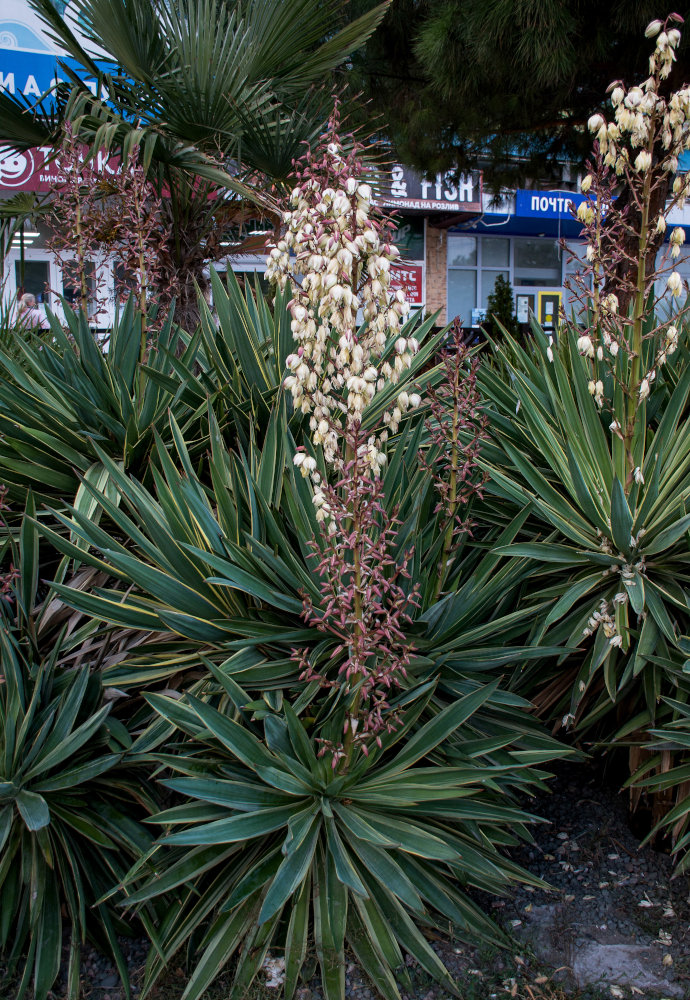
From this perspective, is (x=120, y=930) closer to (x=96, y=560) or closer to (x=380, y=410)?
(x=96, y=560)

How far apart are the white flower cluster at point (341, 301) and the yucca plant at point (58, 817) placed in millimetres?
1012

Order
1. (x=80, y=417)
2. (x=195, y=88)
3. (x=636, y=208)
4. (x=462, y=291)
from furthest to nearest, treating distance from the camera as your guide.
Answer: (x=462, y=291) < (x=195, y=88) < (x=80, y=417) < (x=636, y=208)

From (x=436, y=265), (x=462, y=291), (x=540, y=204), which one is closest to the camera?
(x=540, y=204)

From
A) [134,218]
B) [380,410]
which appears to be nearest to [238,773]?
[380,410]

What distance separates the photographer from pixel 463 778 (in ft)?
6.97

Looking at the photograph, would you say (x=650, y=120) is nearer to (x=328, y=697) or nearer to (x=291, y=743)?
(x=328, y=697)

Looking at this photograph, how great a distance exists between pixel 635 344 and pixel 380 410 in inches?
39.6

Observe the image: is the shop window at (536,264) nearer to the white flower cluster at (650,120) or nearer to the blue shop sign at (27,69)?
the blue shop sign at (27,69)

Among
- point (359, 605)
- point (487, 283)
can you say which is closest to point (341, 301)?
point (359, 605)

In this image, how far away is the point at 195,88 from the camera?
486 cm

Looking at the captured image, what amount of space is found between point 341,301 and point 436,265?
1712cm

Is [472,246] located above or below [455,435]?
above

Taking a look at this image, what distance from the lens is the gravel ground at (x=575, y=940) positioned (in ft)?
7.21

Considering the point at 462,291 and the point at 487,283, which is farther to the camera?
the point at 487,283
